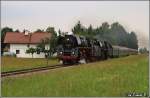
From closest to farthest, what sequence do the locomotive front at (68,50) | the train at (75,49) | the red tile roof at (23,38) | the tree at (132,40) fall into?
the locomotive front at (68,50) < the train at (75,49) < the red tile roof at (23,38) < the tree at (132,40)

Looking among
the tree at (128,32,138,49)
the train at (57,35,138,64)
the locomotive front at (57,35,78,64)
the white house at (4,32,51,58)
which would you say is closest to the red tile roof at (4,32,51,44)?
the white house at (4,32,51,58)

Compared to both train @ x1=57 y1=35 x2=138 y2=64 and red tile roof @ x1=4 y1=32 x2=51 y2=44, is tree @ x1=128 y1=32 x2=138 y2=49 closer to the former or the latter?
red tile roof @ x1=4 y1=32 x2=51 y2=44

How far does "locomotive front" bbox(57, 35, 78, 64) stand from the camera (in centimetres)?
3312

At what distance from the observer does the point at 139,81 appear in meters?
15.2

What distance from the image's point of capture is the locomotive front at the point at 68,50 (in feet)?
109

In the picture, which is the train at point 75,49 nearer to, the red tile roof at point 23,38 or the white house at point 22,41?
the white house at point 22,41

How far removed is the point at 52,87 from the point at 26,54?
218 feet

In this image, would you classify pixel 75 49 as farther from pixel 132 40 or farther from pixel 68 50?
pixel 132 40

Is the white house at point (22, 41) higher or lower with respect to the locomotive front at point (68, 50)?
higher

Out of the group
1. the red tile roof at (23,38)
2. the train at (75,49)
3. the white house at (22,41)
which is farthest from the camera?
the red tile roof at (23,38)

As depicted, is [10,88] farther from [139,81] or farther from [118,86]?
[139,81]

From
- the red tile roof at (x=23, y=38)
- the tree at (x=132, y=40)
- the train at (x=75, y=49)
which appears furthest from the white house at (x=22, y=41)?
the train at (x=75, y=49)

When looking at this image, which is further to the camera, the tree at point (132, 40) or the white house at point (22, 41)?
the tree at point (132, 40)

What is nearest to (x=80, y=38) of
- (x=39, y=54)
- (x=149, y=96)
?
(x=149, y=96)
